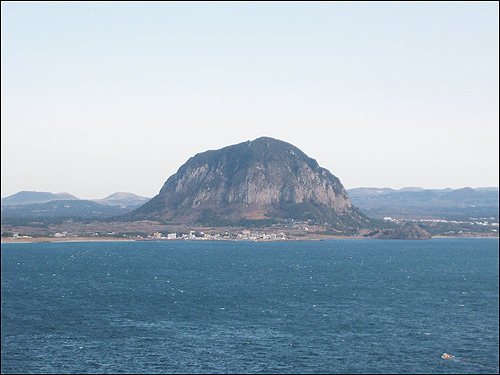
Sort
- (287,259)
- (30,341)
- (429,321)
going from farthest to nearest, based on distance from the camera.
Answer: (287,259) < (429,321) < (30,341)

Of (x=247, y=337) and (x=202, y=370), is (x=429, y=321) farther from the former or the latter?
(x=202, y=370)

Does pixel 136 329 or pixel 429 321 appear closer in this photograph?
pixel 136 329

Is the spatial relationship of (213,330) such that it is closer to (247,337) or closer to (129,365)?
(247,337)

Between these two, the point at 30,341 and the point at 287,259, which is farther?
the point at 287,259

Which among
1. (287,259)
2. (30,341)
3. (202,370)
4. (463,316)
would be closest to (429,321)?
(463,316)

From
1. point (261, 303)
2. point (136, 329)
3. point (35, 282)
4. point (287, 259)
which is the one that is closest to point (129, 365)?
point (136, 329)

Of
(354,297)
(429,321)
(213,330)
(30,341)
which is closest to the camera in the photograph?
(30,341)
